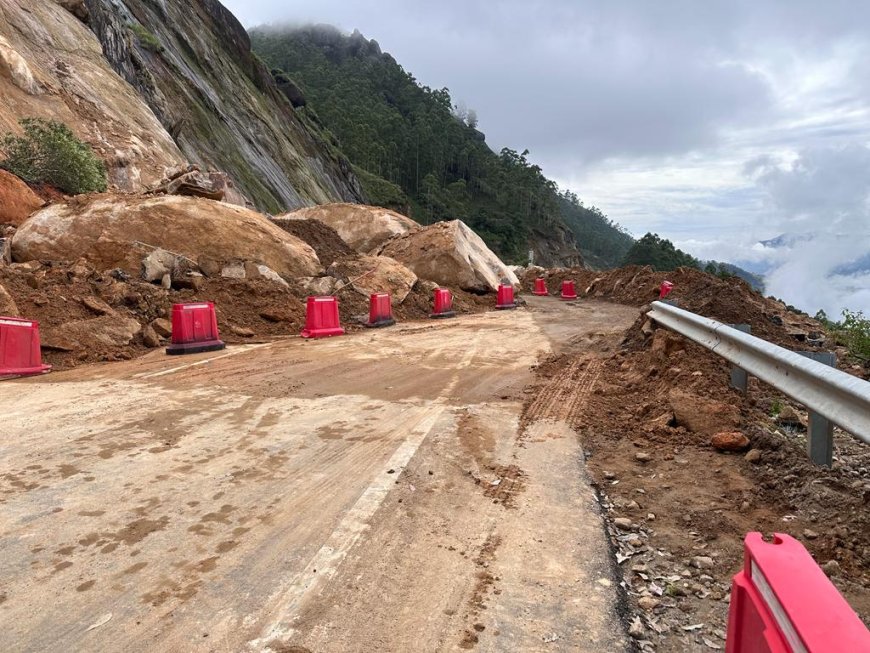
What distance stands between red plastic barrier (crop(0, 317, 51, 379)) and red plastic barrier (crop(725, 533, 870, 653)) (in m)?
8.51

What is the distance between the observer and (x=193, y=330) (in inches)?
362

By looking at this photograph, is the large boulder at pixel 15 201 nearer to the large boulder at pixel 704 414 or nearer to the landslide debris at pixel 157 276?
the landslide debris at pixel 157 276

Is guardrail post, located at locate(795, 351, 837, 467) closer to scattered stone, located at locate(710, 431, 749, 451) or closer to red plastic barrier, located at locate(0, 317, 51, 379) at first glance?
scattered stone, located at locate(710, 431, 749, 451)

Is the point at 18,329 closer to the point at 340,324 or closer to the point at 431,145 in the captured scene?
the point at 340,324

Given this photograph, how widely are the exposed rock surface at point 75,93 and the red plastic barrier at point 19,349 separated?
11.8 meters

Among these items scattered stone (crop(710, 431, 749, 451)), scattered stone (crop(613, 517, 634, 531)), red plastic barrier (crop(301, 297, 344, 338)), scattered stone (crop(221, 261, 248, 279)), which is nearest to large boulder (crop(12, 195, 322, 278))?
scattered stone (crop(221, 261, 248, 279))

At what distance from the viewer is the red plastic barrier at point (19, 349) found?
738 cm

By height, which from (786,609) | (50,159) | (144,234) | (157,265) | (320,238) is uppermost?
(50,159)

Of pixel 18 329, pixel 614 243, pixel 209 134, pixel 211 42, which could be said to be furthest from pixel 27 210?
pixel 614 243

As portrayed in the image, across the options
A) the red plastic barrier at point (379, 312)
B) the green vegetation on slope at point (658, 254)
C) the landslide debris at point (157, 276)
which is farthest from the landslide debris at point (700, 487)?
the green vegetation on slope at point (658, 254)

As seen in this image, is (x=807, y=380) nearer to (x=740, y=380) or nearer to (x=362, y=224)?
(x=740, y=380)

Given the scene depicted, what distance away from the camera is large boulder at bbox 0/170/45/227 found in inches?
507

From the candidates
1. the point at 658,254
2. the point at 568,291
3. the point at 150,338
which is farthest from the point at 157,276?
the point at 658,254

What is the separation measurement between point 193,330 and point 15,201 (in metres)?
7.47
